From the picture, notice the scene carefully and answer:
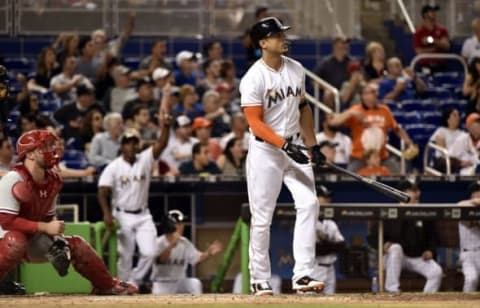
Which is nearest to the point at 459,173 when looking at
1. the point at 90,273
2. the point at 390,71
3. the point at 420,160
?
the point at 420,160

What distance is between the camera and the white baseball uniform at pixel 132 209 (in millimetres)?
14281

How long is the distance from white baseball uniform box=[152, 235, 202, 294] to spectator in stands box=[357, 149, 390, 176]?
2.26 meters

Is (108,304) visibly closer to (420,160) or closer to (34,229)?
(34,229)

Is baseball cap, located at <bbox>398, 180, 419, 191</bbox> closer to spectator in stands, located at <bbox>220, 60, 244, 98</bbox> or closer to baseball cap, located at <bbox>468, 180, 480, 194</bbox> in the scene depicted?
baseball cap, located at <bbox>468, 180, 480, 194</bbox>

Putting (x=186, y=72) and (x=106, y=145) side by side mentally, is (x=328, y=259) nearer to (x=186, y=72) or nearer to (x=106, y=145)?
(x=106, y=145)

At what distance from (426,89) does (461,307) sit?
9.95 m

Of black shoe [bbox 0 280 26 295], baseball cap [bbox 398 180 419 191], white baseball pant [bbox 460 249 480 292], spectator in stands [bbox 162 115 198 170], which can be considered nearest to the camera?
black shoe [bbox 0 280 26 295]

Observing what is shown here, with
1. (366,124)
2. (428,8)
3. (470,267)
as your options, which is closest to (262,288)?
(470,267)

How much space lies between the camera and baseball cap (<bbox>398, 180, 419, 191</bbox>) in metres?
14.5

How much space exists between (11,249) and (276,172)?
199cm

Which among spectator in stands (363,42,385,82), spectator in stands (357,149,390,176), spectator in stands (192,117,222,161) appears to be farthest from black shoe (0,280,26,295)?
spectator in stands (363,42,385,82)

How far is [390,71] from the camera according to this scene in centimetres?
1844

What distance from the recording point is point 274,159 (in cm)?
1057

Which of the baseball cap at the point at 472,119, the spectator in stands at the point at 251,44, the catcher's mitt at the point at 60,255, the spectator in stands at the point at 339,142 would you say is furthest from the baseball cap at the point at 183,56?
the catcher's mitt at the point at 60,255
